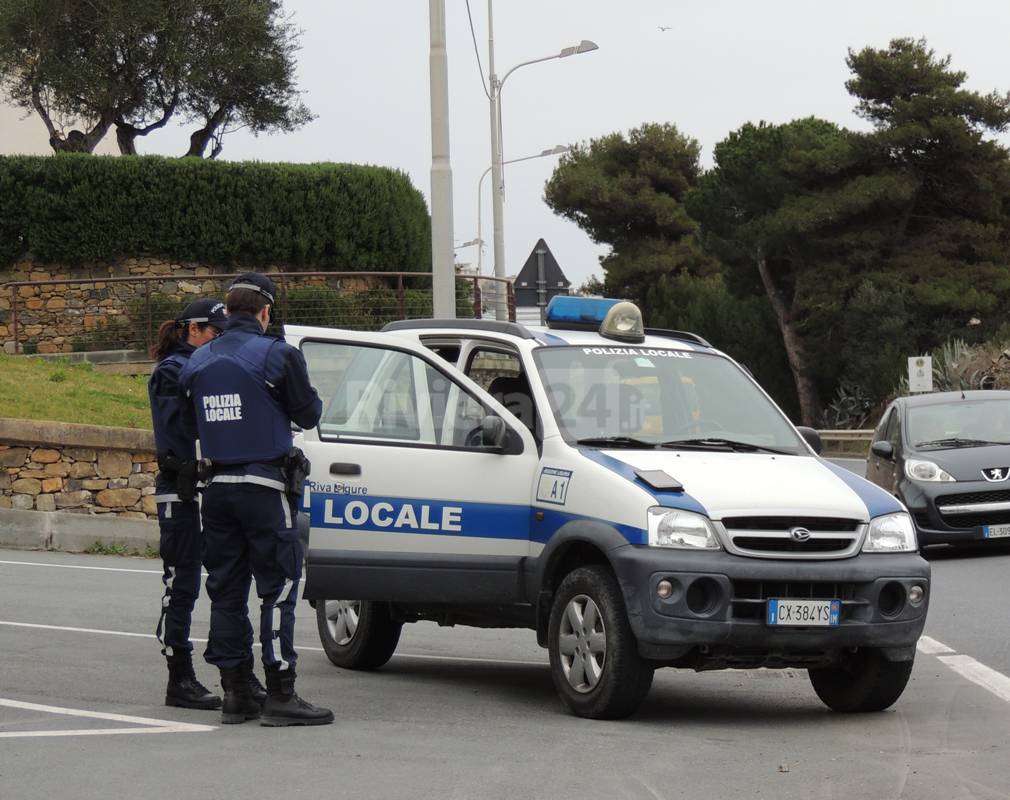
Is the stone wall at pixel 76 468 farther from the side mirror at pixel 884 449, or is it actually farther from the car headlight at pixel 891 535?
the car headlight at pixel 891 535

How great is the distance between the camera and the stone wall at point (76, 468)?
57.5 ft

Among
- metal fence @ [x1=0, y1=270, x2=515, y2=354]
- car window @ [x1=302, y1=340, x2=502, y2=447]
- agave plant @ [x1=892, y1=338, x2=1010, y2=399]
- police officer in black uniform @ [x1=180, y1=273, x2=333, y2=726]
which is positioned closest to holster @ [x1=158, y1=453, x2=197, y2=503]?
police officer in black uniform @ [x1=180, y1=273, x2=333, y2=726]

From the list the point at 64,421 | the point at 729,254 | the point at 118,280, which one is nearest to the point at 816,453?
the point at 64,421

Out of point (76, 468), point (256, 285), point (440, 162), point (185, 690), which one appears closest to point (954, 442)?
point (440, 162)

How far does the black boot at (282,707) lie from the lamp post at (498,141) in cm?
2146

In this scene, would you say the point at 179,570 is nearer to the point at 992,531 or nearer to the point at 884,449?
the point at 992,531

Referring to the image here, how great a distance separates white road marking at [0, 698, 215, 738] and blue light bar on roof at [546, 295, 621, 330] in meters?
3.15

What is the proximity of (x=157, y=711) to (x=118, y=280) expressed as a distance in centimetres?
1845

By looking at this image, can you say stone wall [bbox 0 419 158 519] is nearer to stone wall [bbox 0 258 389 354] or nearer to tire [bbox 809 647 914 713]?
stone wall [bbox 0 258 389 354]

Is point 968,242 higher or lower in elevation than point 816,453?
higher

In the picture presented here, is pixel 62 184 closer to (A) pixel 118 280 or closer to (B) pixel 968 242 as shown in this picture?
(A) pixel 118 280

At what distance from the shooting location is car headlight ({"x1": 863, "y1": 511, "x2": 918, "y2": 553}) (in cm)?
797

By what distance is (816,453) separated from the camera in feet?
29.6

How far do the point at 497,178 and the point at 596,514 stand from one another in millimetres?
25559
